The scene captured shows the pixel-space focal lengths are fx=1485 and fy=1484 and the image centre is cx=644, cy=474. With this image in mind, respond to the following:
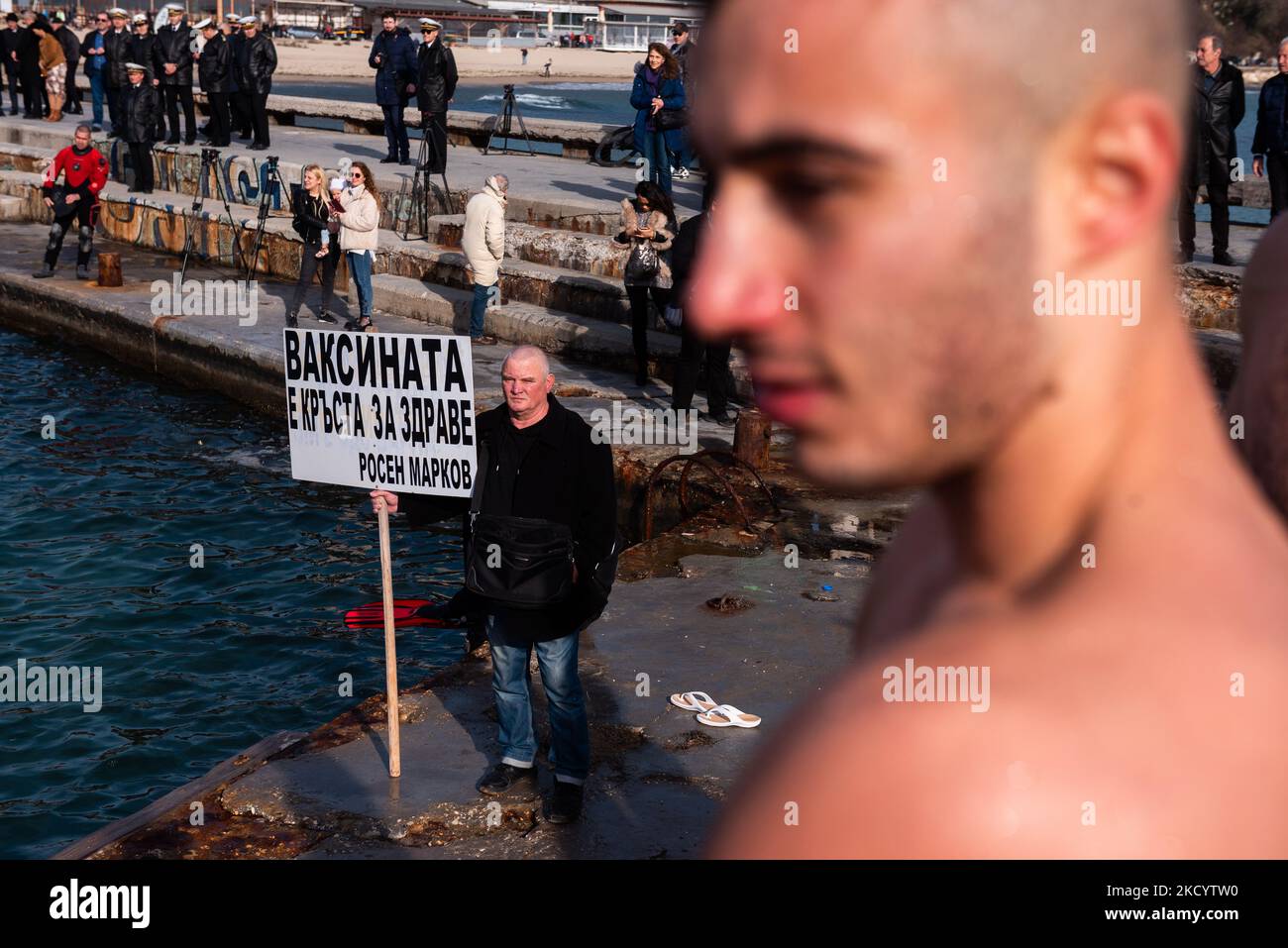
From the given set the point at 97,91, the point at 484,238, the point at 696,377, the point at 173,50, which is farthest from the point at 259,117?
the point at 696,377

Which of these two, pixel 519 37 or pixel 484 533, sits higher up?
pixel 519 37

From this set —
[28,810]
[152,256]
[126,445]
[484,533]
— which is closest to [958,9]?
[484,533]

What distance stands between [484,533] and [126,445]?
9.80 m

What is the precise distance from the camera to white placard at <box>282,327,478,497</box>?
7055 millimetres

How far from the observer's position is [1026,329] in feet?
2.47

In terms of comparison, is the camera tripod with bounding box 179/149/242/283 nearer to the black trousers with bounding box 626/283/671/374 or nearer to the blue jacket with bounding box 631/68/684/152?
the blue jacket with bounding box 631/68/684/152

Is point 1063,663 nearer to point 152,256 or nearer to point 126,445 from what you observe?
point 126,445

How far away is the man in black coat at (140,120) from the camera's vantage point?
23.9 meters

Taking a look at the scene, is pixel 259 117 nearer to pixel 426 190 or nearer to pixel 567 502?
pixel 426 190

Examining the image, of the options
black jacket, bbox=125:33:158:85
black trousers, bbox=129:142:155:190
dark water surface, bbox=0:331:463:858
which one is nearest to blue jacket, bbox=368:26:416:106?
black trousers, bbox=129:142:155:190

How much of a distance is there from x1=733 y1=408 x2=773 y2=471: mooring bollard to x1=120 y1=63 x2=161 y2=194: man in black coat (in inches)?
621

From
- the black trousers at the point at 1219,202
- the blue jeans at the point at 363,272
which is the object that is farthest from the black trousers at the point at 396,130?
the black trousers at the point at 1219,202
